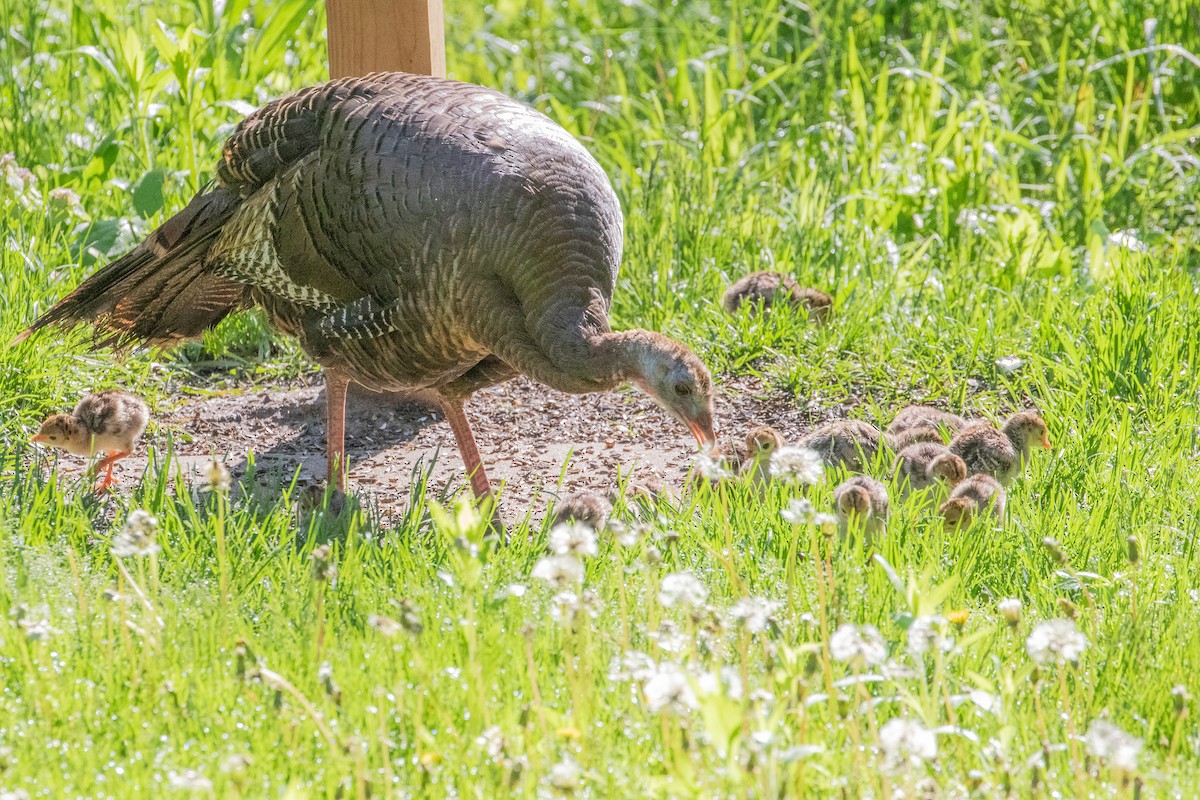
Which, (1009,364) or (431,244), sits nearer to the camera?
(431,244)

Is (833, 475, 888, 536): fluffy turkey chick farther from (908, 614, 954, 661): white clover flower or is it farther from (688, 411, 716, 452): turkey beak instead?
(908, 614, 954, 661): white clover flower

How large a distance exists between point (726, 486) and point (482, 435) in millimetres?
1576

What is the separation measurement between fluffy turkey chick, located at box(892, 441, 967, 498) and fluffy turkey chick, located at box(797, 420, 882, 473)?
0.50 ft

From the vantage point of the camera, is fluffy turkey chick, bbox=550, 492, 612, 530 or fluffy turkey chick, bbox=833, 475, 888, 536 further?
fluffy turkey chick, bbox=550, 492, 612, 530

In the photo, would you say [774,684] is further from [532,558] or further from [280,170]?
[280,170]

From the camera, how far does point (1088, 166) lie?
785 cm

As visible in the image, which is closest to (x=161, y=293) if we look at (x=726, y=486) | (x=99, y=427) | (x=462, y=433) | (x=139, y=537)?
(x=99, y=427)

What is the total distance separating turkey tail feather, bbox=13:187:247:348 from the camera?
575 centimetres

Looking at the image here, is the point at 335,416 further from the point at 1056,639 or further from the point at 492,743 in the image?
the point at 1056,639

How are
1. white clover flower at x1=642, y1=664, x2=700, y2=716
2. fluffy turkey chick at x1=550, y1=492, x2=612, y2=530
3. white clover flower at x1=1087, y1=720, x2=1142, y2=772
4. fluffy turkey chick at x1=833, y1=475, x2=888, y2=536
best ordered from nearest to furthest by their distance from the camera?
white clover flower at x1=1087, y1=720, x2=1142, y2=772 < white clover flower at x1=642, y1=664, x2=700, y2=716 < fluffy turkey chick at x1=833, y1=475, x2=888, y2=536 < fluffy turkey chick at x1=550, y1=492, x2=612, y2=530

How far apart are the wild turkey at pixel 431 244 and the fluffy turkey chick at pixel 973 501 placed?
796 mm

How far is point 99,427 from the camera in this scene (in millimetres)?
5336

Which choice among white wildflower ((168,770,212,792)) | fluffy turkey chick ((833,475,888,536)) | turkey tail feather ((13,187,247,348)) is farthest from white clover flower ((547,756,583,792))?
turkey tail feather ((13,187,247,348))

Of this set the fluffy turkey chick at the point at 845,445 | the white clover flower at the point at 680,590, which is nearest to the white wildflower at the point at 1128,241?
the fluffy turkey chick at the point at 845,445
